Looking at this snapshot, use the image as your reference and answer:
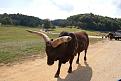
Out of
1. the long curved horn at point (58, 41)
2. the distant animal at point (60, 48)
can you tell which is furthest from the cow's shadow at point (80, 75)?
the long curved horn at point (58, 41)

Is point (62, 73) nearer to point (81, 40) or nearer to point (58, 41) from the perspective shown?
point (58, 41)

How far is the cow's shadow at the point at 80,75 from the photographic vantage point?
39.0 feet

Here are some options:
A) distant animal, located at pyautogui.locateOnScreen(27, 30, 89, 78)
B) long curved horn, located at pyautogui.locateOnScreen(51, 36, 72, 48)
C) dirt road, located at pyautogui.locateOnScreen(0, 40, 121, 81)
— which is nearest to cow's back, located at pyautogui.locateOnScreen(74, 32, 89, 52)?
dirt road, located at pyautogui.locateOnScreen(0, 40, 121, 81)

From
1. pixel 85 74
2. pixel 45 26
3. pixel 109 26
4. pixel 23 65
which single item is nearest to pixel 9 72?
pixel 23 65

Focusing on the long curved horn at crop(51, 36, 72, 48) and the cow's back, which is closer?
the long curved horn at crop(51, 36, 72, 48)

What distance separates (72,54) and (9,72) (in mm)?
2830

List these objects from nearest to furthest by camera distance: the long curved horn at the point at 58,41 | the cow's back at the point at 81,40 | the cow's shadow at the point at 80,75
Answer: the long curved horn at the point at 58,41
the cow's shadow at the point at 80,75
the cow's back at the point at 81,40

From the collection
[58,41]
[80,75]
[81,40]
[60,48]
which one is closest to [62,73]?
[80,75]

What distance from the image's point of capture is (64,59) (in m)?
12.2

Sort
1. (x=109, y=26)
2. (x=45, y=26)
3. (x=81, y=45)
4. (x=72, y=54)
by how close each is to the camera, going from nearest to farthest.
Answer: (x=72, y=54) < (x=81, y=45) < (x=45, y=26) < (x=109, y=26)

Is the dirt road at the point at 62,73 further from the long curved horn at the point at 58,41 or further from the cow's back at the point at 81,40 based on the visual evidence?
the long curved horn at the point at 58,41

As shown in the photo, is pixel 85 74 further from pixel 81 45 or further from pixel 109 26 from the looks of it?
pixel 109 26

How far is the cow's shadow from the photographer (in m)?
11.9

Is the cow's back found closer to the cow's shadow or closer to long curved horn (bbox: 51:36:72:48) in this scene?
the cow's shadow
